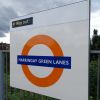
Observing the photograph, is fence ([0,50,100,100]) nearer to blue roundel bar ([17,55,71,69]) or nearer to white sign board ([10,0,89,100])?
white sign board ([10,0,89,100])

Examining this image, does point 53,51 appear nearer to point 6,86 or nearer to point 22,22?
point 22,22

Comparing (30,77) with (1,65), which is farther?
(1,65)

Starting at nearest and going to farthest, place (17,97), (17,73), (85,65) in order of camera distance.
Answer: (85,65) < (17,73) < (17,97)

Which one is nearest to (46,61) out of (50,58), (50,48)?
(50,58)

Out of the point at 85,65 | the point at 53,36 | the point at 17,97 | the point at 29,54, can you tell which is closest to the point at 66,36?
the point at 53,36

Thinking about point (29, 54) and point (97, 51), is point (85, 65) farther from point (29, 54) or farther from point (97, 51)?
point (29, 54)

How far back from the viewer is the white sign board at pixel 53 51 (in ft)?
11.5

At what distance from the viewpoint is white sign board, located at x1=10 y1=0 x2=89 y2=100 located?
352cm

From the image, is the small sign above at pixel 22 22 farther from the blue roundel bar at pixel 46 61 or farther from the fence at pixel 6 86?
the fence at pixel 6 86

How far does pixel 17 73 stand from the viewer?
4727 millimetres

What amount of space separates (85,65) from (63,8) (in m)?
0.89

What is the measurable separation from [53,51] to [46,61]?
22 centimetres

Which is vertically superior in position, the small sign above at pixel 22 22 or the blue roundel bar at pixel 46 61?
the small sign above at pixel 22 22

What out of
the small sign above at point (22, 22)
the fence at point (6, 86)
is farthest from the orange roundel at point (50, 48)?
the fence at point (6, 86)
